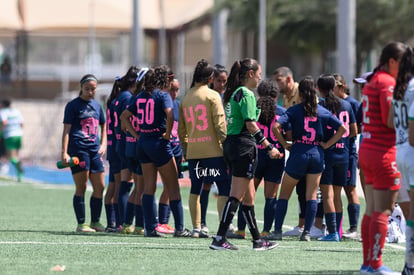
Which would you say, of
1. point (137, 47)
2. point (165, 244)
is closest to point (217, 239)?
point (165, 244)

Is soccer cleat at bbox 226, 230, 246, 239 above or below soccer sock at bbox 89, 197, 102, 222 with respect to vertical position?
below

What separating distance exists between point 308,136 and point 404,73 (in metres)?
3.75

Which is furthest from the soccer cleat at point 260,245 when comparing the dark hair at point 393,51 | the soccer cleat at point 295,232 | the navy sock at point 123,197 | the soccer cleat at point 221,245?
the navy sock at point 123,197

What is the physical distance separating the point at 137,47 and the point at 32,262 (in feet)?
69.0

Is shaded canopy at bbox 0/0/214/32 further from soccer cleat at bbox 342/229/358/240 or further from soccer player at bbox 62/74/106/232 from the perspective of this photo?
soccer cleat at bbox 342/229/358/240

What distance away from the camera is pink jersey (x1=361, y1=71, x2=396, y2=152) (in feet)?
28.6

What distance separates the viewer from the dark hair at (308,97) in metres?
12.3

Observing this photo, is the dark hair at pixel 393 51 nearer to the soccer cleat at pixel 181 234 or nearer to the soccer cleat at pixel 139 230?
the soccer cleat at pixel 181 234

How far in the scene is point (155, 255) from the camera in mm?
10641

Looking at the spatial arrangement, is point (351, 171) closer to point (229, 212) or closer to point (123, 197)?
point (123, 197)

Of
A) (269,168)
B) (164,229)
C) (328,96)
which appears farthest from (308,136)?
(164,229)

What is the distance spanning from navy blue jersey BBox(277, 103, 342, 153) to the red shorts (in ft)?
11.3

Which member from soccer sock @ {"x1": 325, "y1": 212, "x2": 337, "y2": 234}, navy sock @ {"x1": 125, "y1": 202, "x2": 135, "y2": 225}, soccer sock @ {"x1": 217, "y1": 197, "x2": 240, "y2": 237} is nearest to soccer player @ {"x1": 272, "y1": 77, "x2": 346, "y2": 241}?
soccer sock @ {"x1": 325, "y1": 212, "x2": 337, "y2": 234}

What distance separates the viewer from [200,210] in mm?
13125
